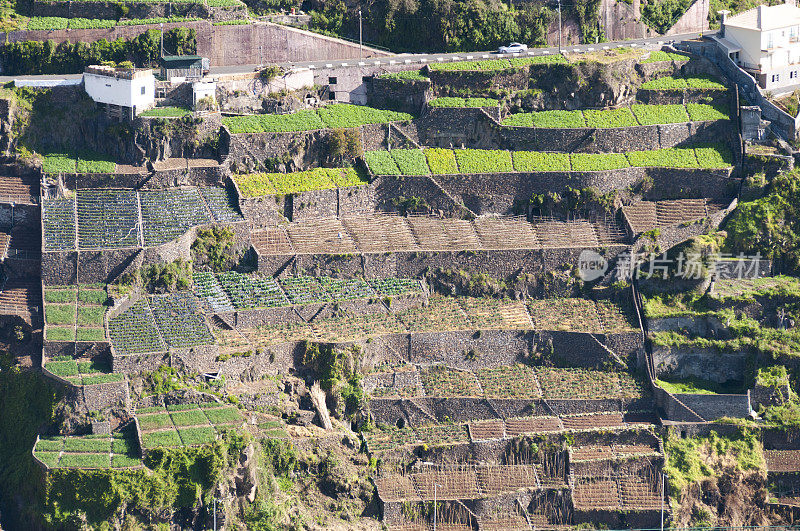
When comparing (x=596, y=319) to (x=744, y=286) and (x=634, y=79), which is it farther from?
(x=634, y=79)

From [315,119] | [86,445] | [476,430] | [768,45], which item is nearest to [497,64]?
[315,119]

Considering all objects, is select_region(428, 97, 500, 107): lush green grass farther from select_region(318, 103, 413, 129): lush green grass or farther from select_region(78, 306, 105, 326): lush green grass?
select_region(78, 306, 105, 326): lush green grass

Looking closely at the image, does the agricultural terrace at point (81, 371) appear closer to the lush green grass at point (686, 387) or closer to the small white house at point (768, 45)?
the lush green grass at point (686, 387)

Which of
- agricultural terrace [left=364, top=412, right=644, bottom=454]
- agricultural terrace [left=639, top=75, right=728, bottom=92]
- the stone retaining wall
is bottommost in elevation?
agricultural terrace [left=364, top=412, right=644, bottom=454]

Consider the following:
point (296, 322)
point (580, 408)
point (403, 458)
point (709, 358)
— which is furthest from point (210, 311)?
point (709, 358)

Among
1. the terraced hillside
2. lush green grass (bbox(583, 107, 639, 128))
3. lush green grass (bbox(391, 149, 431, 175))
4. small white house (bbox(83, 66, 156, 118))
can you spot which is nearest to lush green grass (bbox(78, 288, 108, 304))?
the terraced hillside

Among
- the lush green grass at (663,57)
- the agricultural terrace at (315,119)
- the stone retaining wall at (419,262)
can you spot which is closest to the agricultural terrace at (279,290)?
the stone retaining wall at (419,262)
